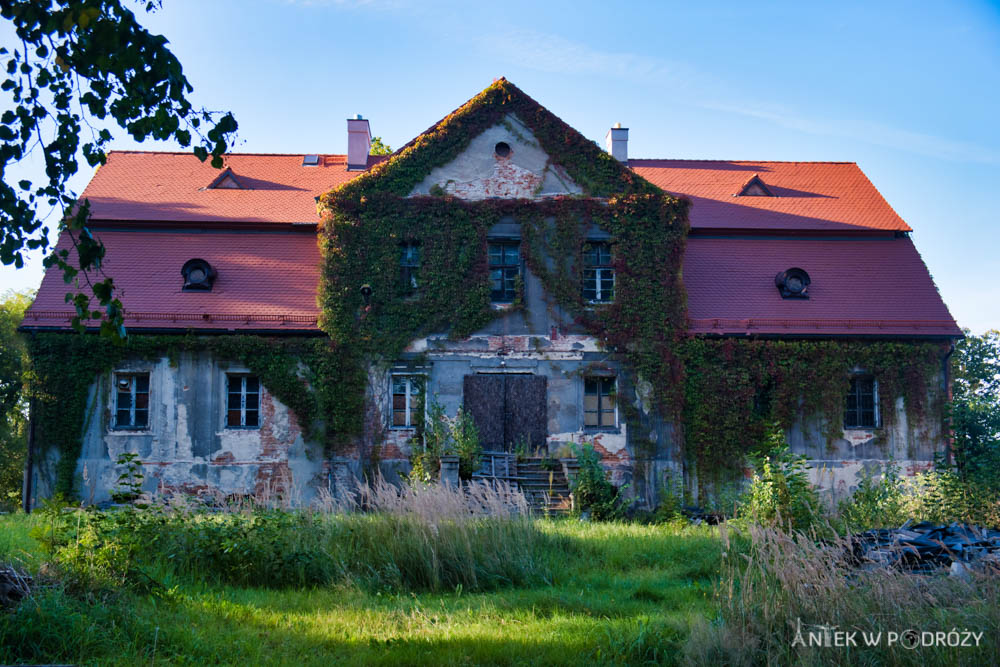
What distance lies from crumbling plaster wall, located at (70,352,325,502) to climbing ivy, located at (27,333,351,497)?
8.0 inches

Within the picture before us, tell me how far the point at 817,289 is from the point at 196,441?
15.3m

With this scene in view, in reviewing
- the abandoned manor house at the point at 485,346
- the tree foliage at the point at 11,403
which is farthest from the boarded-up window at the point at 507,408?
the tree foliage at the point at 11,403

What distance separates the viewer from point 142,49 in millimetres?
5473

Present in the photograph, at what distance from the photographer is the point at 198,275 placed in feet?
63.8

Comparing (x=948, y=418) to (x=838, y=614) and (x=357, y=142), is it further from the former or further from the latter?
(x=357, y=142)

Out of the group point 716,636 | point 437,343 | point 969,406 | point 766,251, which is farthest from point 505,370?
point 716,636

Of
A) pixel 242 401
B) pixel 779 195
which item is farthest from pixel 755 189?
pixel 242 401

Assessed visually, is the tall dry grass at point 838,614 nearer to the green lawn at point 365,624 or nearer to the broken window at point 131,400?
the green lawn at point 365,624

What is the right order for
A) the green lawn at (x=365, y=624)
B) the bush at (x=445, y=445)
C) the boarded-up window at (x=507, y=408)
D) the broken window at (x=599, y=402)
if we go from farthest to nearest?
the broken window at (x=599, y=402)
the boarded-up window at (x=507, y=408)
the bush at (x=445, y=445)
the green lawn at (x=365, y=624)

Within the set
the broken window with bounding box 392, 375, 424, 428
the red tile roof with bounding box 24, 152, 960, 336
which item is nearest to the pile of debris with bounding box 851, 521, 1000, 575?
the red tile roof with bounding box 24, 152, 960, 336

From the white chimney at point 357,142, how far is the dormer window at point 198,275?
19.5ft

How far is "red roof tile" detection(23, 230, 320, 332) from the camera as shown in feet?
60.3

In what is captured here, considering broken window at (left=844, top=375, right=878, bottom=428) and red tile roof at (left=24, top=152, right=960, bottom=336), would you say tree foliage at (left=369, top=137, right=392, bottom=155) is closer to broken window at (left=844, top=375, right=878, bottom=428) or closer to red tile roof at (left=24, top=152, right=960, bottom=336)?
red tile roof at (left=24, top=152, right=960, bottom=336)

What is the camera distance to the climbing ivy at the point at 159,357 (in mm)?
17938
